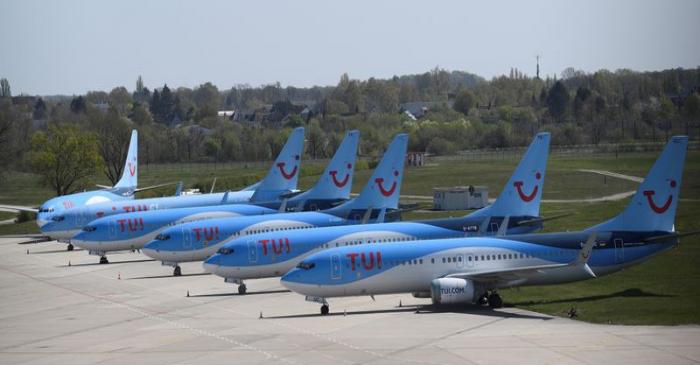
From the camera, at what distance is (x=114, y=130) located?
19912 cm

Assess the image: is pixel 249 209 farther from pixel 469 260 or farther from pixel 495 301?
pixel 495 301

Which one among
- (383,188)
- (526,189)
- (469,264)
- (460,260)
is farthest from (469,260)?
(383,188)

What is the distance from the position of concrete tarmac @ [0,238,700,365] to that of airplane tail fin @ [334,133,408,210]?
33.1 ft

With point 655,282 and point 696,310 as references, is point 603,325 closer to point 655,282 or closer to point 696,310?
point 696,310

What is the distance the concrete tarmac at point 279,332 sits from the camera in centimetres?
5297

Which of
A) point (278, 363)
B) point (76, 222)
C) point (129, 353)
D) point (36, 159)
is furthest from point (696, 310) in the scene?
point (36, 159)

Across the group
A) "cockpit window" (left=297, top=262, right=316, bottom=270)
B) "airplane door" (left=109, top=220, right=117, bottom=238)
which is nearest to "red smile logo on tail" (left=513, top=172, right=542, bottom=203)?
"cockpit window" (left=297, top=262, right=316, bottom=270)

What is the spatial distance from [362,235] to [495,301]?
1188 cm

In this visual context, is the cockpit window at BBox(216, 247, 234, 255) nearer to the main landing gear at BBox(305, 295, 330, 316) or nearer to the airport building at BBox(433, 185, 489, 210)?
the main landing gear at BBox(305, 295, 330, 316)

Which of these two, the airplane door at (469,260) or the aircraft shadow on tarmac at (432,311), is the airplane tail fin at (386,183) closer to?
the aircraft shadow on tarmac at (432,311)

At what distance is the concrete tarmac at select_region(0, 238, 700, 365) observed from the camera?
52969 millimetres

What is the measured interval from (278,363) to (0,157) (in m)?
139

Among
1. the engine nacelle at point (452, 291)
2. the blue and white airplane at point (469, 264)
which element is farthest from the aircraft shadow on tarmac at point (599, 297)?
the engine nacelle at point (452, 291)

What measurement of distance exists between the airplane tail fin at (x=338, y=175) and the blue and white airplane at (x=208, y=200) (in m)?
9.80
